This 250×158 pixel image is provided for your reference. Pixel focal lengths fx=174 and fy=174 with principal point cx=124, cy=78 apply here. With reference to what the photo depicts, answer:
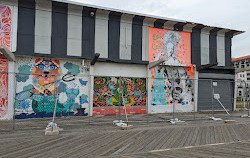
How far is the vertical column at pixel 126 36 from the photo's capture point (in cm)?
1212

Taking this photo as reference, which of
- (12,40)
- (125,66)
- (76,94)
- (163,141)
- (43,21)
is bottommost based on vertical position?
(163,141)

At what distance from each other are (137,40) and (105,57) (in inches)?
106

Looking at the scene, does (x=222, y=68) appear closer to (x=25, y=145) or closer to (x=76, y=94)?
(x=76, y=94)

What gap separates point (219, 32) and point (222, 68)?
10.1ft

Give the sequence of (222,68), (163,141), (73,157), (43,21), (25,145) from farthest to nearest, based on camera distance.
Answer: (222,68), (43,21), (163,141), (25,145), (73,157)

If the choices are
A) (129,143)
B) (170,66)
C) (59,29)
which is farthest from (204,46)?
(129,143)

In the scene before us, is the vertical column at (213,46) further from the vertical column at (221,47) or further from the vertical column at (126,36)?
the vertical column at (126,36)

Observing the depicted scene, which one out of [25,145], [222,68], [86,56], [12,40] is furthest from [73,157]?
[222,68]

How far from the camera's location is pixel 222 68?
14750 millimetres

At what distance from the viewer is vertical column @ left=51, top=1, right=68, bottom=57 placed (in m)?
10.6

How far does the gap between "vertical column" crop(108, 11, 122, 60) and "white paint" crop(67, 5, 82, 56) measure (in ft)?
6.50

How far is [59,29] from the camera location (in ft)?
35.4

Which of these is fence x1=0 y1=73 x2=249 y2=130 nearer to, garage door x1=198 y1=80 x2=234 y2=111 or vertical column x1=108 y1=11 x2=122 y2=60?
garage door x1=198 y1=80 x2=234 y2=111

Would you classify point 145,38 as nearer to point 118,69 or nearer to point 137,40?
point 137,40
